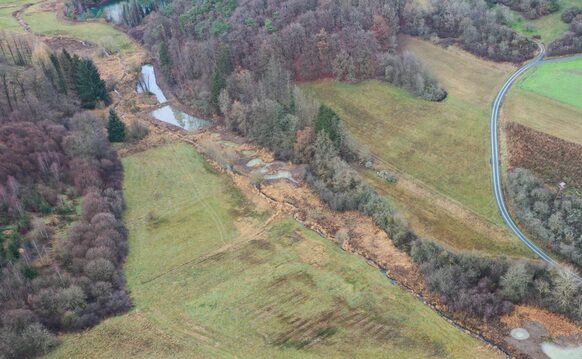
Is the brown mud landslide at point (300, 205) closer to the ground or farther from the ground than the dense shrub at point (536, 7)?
closer to the ground

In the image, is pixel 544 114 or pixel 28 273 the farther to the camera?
pixel 544 114

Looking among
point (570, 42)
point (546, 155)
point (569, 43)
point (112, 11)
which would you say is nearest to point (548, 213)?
point (546, 155)

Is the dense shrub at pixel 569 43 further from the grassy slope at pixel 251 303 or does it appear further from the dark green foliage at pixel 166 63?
the dark green foliage at pixel 166 63

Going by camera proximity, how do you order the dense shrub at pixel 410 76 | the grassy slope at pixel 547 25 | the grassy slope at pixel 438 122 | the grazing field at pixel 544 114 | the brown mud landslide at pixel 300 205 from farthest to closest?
1. the grassy slope at pixel 547 25
2. the dense shrub at pixel 410 76
3. the grazing field at pixel 544 114
4. the grassy slope at pixel 438 122
5. the brown mud landslide at pixel 300 205

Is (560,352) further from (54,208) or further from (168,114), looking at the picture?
(168,114)

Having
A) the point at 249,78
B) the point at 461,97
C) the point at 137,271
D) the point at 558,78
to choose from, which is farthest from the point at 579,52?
the point at 137,271

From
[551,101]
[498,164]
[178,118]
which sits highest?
[551,101]

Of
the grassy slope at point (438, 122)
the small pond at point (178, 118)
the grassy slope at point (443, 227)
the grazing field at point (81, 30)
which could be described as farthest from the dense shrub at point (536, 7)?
the grazing field at point (81, 30)
